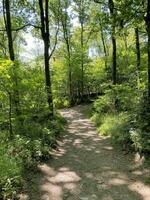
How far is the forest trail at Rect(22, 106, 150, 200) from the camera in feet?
20.2

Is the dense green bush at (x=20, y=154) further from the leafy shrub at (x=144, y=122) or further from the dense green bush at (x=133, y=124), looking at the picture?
the leafy shrub at (x=144, y=122)

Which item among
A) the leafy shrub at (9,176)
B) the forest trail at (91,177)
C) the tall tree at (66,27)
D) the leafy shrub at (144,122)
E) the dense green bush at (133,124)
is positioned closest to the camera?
the leafy shrub at (9,176)

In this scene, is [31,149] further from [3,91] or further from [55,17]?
[55,17]

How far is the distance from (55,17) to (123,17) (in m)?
20.6

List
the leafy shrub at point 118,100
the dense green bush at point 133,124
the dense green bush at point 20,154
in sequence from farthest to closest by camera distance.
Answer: the leafy shrub at point 118,100
the dense green bush at point 133,124
the dense green bush at point 20,154

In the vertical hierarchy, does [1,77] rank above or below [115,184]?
above

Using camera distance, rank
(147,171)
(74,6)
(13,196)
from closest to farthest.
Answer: (13,196) → (147,171) → (74,6)

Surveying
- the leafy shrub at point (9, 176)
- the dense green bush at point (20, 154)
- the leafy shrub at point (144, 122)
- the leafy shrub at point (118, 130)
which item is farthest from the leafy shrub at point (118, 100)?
the leafy shrub at point (9, 176)

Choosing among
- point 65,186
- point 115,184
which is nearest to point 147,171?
point 115,184

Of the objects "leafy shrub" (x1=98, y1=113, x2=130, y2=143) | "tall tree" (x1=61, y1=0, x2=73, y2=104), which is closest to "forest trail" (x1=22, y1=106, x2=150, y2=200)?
"leafy shrub" (x1=98, y1=113, x2=130, y2=143)

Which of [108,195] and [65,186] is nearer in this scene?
[108,195]

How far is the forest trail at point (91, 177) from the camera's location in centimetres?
617

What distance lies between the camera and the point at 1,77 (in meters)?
8.67

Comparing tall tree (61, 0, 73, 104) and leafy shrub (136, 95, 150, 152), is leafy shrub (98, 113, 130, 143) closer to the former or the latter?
leafy shrub (136, 95, 150, 152)
